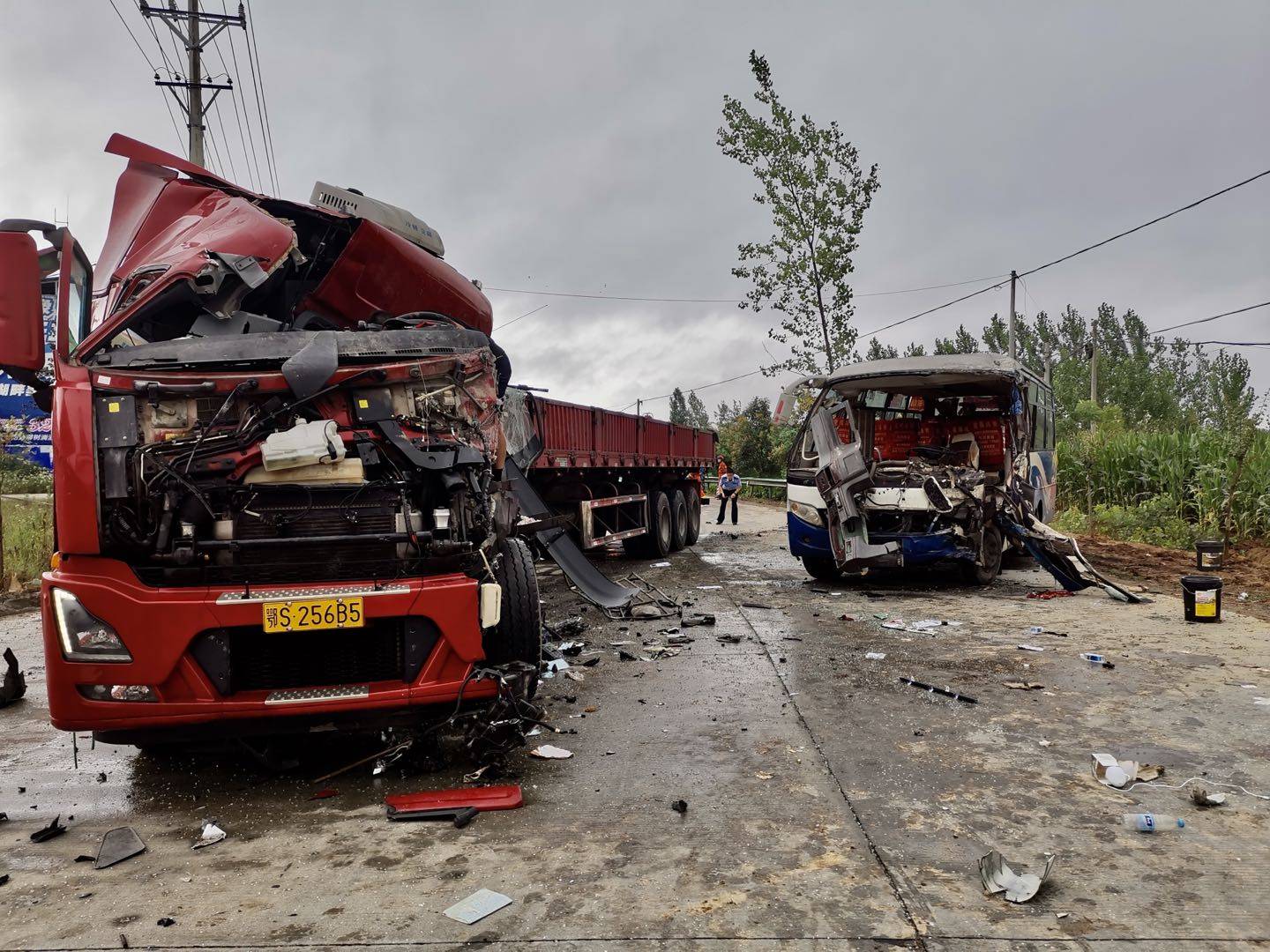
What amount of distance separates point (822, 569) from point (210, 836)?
25.4 ft

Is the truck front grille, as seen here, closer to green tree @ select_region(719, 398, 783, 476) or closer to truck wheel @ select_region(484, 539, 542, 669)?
truck wheel @ select_region(484, 539, 542, 669)

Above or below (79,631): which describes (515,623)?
below

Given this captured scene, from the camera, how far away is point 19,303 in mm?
3873

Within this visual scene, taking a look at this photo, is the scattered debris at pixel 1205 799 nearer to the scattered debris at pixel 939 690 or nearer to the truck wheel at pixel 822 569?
the scattered debris at pixel 939 690

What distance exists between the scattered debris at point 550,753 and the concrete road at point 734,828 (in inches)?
2.8

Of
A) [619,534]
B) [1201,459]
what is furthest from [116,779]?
[1201,459]

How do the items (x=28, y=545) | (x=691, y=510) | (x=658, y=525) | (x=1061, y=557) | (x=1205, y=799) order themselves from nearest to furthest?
(x=1205, y=799) → (x=1061, y=557) → (x=28, y=545) → (x=658, y=525) → (x=691, y=510)

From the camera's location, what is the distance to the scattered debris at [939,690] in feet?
16.6

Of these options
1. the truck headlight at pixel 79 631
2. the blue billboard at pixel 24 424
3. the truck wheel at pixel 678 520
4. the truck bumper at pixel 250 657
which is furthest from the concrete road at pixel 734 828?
the truck wheel at pixel 678 520

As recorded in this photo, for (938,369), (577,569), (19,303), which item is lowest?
(577,569)

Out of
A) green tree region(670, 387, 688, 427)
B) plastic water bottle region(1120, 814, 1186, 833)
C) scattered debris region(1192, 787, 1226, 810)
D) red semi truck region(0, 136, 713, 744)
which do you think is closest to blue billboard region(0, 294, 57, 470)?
red semi truck region(0, 136, 713, 744)

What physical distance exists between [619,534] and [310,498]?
7.77m

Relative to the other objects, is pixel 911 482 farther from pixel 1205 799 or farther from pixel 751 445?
pixel 751 445

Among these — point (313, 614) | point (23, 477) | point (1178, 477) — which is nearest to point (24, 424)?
point (313, 614)
